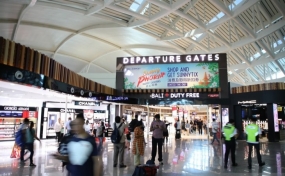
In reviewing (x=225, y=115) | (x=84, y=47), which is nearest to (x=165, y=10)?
(x=225, y=115)

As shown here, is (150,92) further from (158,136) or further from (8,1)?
(8,1)

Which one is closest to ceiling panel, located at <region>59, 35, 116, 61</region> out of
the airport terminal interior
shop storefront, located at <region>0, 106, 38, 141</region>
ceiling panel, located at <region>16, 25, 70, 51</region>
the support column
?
the airport terminal interior

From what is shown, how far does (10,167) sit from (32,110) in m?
12.3

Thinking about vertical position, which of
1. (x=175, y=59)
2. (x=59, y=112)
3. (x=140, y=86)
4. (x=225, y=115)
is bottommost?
(x=225, y=115)

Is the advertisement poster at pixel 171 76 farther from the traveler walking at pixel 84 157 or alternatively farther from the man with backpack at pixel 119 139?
the traveler walking at pixel 84 157

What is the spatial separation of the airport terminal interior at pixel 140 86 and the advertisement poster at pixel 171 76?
6cm

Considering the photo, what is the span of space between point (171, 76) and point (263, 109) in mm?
9583

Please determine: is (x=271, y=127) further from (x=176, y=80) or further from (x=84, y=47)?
(x=84, y=47)

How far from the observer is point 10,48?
694 centimetres

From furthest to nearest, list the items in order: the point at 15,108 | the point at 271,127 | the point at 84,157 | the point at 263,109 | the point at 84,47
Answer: the point at 84,47 < the point at 263,109 < the point at 15,108 < the point at 271,127 < the point at 84,157

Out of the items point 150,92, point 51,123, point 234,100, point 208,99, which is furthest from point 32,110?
point 234,100

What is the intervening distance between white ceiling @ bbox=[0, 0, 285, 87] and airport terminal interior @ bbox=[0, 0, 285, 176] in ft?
0.43

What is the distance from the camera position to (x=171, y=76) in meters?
15.3

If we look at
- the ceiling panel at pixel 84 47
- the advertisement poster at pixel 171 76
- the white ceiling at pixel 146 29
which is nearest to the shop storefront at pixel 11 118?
the white ceiling at pixel 146 29
